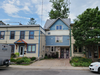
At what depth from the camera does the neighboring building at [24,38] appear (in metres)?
21.3

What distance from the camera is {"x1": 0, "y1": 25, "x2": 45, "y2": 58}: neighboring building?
21328 millimetres

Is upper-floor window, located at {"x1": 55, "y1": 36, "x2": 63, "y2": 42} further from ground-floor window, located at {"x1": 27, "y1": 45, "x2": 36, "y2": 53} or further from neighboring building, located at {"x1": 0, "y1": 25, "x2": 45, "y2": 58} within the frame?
ground-floor window, located at {"x1": 27, "y1": 45, "x2": 36, "y2": 53}

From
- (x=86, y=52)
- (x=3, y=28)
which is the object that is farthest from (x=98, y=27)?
(x=3, y=28)

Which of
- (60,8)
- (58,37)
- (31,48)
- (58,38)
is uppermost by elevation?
(60,8)

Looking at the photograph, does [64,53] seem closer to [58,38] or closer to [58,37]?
[58,38]

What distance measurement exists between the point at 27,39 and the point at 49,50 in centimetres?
687

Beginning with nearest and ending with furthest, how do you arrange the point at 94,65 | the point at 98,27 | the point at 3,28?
the point at 94,65 → the point at 98,27 → the point at 3,28

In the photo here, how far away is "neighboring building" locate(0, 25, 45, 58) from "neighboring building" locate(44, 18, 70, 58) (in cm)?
428

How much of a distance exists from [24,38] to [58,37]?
7.91m

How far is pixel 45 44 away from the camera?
86.1 ft

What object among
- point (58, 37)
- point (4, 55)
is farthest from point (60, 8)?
point (4, 55)

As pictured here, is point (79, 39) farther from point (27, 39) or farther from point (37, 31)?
point (27, 39)

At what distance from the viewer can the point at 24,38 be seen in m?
22.0

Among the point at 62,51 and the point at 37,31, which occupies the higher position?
the point at 37,31
